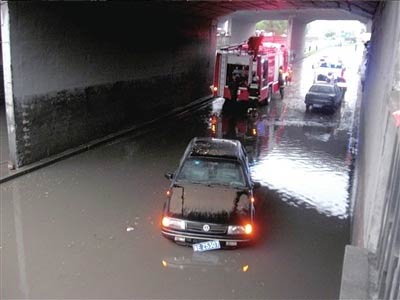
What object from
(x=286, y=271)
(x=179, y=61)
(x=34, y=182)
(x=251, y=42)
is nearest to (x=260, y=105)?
(x=251, y=42)

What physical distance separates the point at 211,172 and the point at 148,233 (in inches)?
69.8

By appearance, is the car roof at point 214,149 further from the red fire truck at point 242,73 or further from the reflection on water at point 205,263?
the red fire truck at point 242,73

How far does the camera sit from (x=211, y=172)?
908 centimetres

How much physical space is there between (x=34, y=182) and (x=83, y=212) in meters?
2.61

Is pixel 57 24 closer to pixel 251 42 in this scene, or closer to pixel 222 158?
pixel 222 158

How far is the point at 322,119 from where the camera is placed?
22.5m

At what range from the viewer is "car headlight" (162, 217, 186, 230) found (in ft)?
27.3

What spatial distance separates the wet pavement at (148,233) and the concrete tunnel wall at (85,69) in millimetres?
1035

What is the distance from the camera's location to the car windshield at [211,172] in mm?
8969

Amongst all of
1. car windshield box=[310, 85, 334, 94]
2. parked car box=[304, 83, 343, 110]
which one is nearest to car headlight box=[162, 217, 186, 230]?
parked car box=[304, 83, 343, 110]

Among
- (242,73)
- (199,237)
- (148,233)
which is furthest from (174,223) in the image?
(242,73)

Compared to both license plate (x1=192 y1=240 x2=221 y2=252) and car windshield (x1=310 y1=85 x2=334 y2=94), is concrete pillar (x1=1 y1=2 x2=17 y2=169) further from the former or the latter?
car windshield (x1=310 y1=85 x2=334 y2=94)

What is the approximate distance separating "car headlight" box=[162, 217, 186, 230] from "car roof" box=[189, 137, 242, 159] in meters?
1.56

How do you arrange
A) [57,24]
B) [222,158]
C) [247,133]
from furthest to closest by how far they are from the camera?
1. [247,133]
2. [57,24]
3. [222,158]
